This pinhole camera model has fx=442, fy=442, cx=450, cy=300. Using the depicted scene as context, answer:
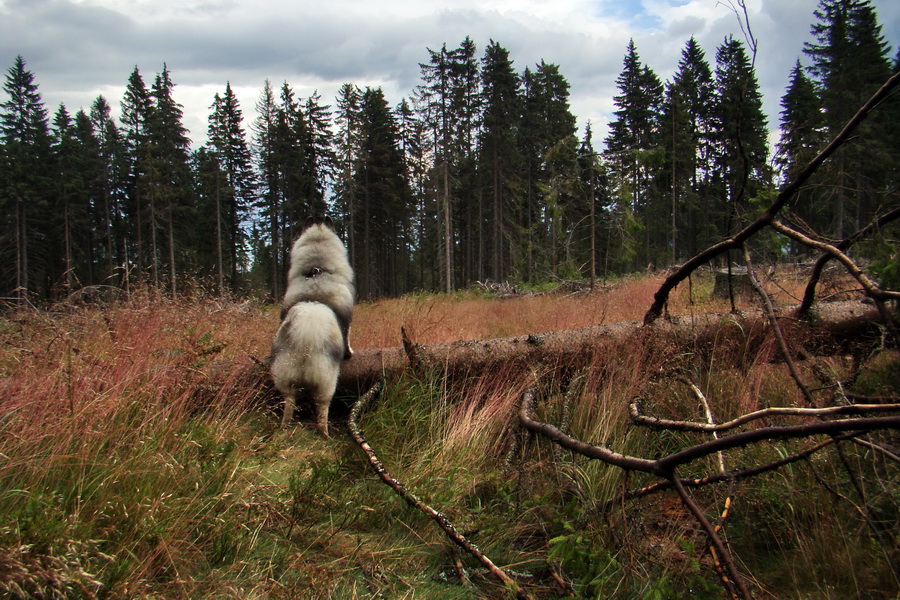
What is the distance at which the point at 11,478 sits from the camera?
1.87m

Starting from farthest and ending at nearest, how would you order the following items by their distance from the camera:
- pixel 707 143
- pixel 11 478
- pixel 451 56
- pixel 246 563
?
pixel 707 143 → pixel 451 56 → pixel 246 563 → pixel 11 478

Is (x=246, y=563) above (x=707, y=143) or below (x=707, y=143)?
below

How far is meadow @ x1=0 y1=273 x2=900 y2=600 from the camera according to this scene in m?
1.86

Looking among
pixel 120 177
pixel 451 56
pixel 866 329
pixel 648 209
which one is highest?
pixel 451 56

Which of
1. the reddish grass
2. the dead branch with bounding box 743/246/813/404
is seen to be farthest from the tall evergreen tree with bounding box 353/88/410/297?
the dead branch with bounding box 743/246/813/404

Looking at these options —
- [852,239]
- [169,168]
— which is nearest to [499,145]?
[169,168]

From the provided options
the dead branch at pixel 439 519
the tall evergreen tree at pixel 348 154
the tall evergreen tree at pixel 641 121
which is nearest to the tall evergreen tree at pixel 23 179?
the tall evergreen tree at pixel 348 154

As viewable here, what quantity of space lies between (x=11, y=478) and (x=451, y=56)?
31.5 metres

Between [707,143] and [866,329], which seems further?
[707,143]

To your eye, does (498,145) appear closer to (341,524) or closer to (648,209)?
(648,209)

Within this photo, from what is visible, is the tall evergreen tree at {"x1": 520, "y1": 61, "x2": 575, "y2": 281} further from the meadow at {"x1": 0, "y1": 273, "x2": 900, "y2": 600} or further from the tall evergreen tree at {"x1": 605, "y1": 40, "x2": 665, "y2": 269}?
the meadow at {"x1": 0, "y1": 273, "x2": 900, "y2": 600}

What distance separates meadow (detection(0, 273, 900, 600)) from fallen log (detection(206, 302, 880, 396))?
0.83ft

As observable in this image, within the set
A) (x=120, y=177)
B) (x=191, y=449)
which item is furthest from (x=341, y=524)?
(x=120, y=177)

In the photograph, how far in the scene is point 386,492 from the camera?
2910 millimetres
